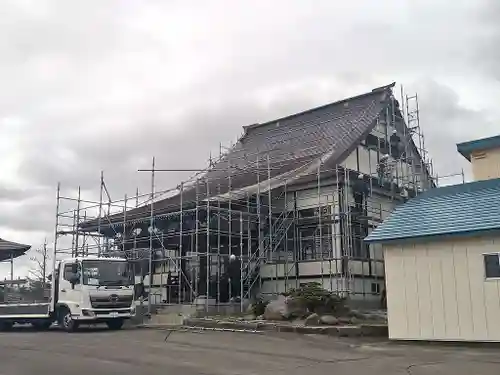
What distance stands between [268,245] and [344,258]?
3.27 meters

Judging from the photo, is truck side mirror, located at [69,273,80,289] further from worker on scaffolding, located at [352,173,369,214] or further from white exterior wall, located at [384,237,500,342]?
worker on scaffolding, located at [352,173,369,214]

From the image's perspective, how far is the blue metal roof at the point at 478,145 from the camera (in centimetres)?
1524

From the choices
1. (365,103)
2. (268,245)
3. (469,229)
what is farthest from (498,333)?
(365,103)

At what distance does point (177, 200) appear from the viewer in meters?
25.3

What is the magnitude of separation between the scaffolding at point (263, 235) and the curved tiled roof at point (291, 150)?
8.0 inches

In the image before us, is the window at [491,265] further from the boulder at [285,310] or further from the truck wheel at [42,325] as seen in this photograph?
the truck wheel at [42,325]

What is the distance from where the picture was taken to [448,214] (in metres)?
13.9

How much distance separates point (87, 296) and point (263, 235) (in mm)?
7534

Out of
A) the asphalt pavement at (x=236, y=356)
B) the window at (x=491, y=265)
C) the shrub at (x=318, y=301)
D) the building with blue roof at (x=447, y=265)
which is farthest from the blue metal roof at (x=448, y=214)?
the shrub at (x=318, y=301)

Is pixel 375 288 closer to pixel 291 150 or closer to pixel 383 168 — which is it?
pixel 383 168

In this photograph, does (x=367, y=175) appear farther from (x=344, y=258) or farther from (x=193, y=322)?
(x=193, y=322)

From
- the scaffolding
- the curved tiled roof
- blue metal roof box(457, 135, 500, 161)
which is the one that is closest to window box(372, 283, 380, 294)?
the scaffolding

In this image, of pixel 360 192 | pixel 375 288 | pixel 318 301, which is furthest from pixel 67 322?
pixel 360 192

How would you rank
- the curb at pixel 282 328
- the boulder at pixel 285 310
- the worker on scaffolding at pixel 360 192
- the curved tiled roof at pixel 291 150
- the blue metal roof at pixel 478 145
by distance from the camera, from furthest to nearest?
1. the curved tiled roof at pixel 291 150
2. the worker on scaffolding at pixel 360 192
3. the boulder at pixel 285 310
4. the curb at pixel 282 328
5. the blue metal roof at pixel 478 145
